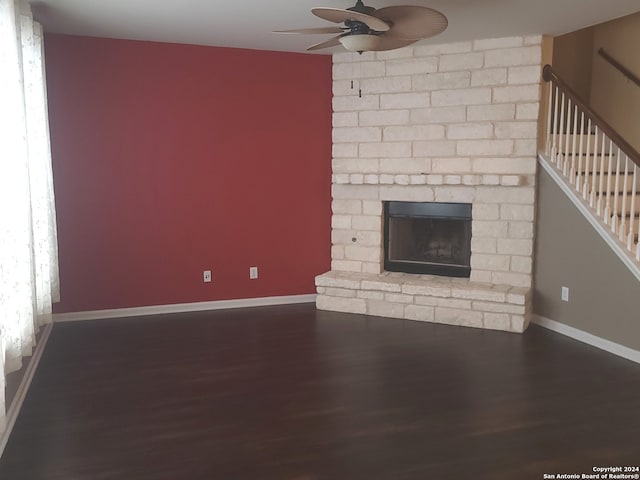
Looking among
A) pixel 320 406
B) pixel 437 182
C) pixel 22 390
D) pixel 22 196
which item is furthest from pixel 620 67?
pixel 22 390

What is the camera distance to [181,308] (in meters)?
5.68

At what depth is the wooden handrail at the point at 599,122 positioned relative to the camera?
4325 mm

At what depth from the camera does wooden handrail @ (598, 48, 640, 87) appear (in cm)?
563

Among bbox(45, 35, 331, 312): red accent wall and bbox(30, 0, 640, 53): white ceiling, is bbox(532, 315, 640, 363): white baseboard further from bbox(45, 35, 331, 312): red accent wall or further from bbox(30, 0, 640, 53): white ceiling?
bbox(30, 0, 640, 53): white ceiling

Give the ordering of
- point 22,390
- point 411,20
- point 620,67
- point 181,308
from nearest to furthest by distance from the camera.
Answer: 1. point 411,20
2. point 22,390
3. point 181,308
4. point 620,67

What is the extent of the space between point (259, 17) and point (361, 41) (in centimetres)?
129

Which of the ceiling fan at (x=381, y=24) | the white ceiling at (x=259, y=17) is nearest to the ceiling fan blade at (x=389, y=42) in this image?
the ceiling fan at (x=381, y=24)

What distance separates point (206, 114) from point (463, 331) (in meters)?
3.10

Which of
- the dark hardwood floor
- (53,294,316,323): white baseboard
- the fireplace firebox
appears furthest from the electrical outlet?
the fireplace firebox

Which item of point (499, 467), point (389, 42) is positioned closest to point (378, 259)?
point (389, 42)

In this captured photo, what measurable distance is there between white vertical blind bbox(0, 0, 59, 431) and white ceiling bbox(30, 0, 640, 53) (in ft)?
1.46

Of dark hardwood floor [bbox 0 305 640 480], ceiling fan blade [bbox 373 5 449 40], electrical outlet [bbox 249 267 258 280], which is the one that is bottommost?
dark hardwood floor [bbox 0 305 640 480]

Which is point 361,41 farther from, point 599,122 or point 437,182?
point 599,122

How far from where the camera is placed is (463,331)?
16.6 ft
